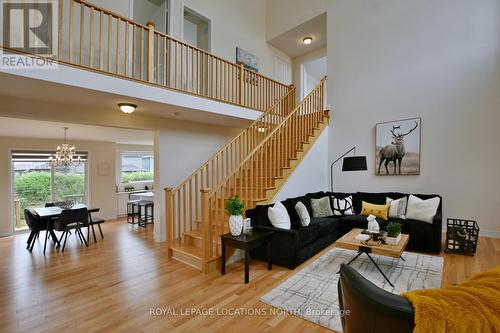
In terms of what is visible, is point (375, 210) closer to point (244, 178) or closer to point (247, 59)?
point (244, 178)

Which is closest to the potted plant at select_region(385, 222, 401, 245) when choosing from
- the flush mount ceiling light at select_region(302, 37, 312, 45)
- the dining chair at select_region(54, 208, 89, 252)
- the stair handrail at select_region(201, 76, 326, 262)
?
the stair handrail at select_region(201, 76, 326, 262)

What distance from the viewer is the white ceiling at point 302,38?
6934 millimetres

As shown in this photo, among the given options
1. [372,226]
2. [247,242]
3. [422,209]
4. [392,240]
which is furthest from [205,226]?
[422,209]

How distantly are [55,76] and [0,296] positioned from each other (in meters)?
2.60

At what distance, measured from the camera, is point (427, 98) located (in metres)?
5.00

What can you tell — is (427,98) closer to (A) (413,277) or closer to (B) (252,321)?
(A) (413,277)

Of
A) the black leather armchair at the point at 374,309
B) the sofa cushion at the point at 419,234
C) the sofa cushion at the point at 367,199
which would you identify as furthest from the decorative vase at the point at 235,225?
the sofa cushion at the point at 367,199

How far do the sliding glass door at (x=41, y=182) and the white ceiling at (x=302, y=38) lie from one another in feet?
22.7

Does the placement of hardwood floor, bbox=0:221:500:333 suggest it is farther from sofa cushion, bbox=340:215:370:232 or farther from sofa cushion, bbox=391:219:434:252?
sofa cushion, bbox=340:215:370:232

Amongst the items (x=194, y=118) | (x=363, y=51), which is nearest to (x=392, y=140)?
(x=363, y=51)

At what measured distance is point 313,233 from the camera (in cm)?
382

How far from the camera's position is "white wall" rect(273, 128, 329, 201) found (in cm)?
473

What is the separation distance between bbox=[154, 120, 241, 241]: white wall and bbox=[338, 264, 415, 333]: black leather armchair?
14.6 feet

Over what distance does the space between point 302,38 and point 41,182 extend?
8639 millimetres
